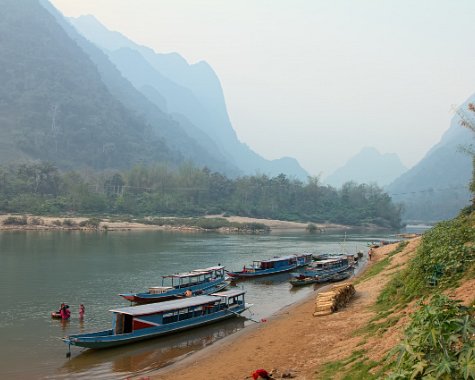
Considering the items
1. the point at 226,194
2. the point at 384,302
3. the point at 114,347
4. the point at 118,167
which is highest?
the point at 118,167

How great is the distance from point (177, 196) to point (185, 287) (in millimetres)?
115890

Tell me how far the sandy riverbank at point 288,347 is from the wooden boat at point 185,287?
10.3 m

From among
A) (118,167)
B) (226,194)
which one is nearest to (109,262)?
(226,194)

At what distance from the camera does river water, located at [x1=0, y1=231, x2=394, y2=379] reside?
2384cm

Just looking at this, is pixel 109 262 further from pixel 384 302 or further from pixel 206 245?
pixel 384 302

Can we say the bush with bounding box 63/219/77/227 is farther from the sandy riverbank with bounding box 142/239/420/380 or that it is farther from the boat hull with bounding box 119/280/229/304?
the sandy riverbank with bounding box 142/239/420/380

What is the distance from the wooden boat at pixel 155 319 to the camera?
981 inches

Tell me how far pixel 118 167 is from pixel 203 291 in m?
165

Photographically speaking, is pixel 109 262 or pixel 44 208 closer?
pixel 109 262

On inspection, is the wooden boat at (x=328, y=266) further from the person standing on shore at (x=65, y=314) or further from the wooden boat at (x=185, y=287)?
the person standing on shore at (x=65, y=314)

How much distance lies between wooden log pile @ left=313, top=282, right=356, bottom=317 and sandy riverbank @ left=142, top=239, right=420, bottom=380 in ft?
1.61

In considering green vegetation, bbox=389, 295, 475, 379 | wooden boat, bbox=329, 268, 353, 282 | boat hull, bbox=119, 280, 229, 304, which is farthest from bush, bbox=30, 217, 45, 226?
green vegetation, bbox=389, 295, 475, 379

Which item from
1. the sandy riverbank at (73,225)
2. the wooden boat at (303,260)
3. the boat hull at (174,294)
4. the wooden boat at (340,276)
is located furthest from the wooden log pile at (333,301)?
→ the sandy riverbank at (73,225)

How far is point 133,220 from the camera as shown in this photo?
121375 millimetres
